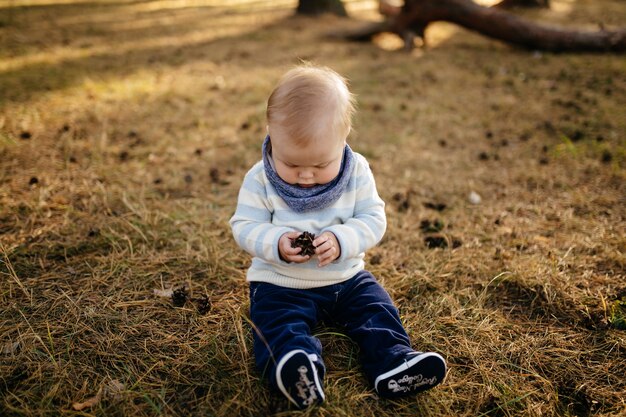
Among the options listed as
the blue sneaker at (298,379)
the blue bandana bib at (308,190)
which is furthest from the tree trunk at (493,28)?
the blue sneaker at (298,379)

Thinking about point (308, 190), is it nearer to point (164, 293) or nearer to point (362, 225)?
point (362, 225)

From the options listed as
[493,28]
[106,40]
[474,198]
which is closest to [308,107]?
[474,198]

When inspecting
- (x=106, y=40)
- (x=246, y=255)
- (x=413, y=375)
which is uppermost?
(x=106, y=40)

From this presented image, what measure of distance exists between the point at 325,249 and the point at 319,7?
978cm

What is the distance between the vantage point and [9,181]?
11.0ft

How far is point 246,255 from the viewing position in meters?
2.79

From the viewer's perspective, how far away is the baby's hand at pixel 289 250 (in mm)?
1914

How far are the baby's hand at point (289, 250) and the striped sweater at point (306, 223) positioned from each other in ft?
0.19

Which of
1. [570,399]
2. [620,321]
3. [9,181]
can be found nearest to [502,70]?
[620,321]

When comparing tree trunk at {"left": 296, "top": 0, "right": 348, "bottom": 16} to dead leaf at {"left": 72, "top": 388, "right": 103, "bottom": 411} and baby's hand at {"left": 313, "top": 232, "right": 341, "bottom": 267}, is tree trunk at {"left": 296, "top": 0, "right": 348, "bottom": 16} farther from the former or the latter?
dead leaf at {"left": 72, "top": 388, "right": 103, "bottom": 411}

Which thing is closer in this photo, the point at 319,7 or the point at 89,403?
the point at 89,403

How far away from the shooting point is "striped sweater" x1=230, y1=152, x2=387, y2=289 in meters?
2.06

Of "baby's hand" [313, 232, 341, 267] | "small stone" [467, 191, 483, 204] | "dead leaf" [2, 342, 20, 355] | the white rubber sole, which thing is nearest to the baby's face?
"baby's hand" [313, 232, 341, 267]

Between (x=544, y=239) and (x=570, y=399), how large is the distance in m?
1.31
